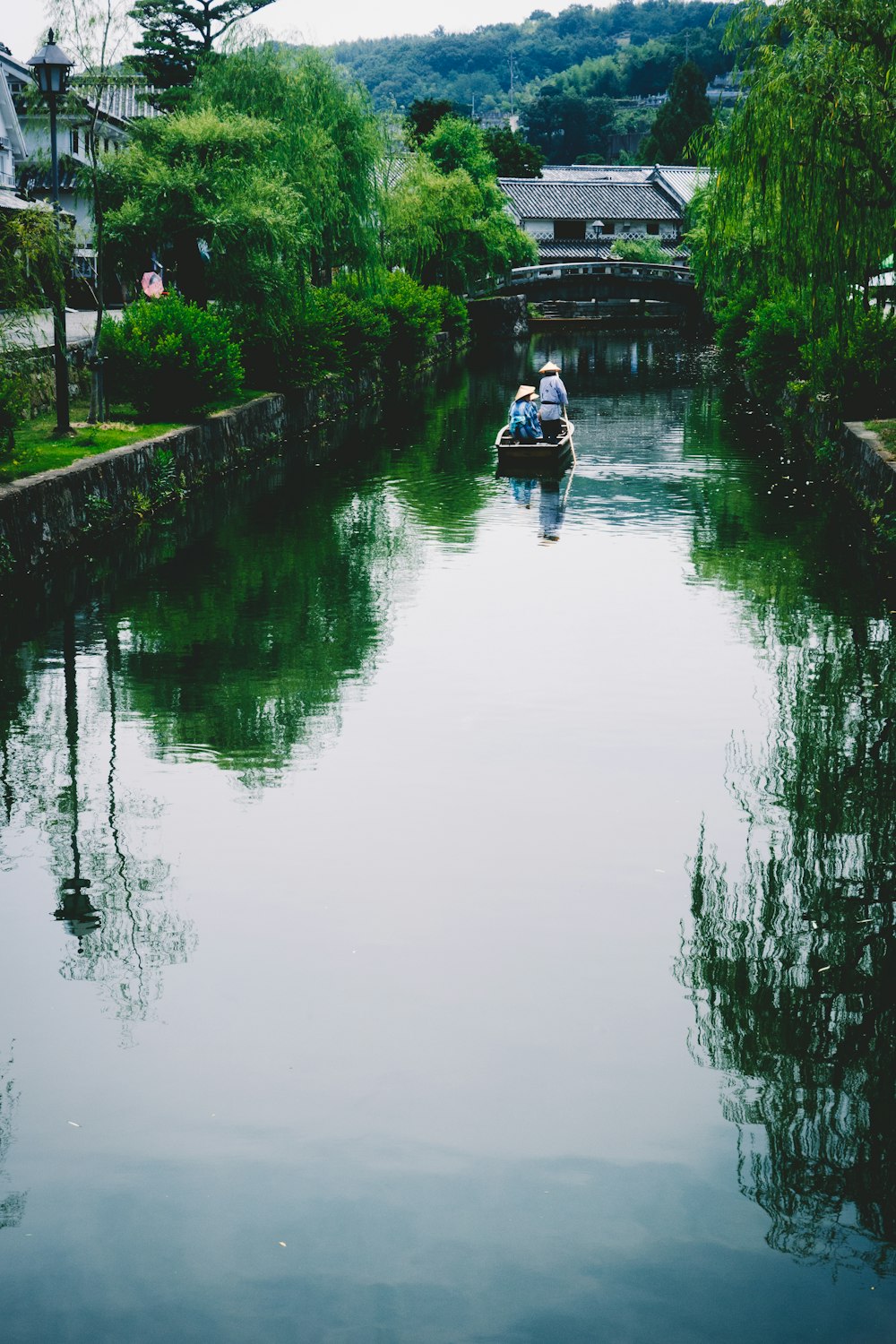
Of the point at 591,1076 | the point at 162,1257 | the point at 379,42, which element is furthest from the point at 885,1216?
the point at 379,42

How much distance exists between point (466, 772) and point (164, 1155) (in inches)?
170

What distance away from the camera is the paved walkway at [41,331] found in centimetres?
1620

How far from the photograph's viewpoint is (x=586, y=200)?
3169 inches

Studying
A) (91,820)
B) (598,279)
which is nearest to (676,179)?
(598,279)

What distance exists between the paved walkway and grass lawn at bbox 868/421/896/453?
397 inches

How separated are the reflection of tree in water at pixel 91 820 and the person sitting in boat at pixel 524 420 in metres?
11.0

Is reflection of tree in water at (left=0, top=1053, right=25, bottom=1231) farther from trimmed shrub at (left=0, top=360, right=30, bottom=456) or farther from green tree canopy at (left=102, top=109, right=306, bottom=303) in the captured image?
green tree canopy at (left=102, top=109, right=306, bottom=303)

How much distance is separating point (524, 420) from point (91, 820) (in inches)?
585

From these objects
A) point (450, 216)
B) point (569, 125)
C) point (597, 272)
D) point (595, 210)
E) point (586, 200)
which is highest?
point (569, 125)

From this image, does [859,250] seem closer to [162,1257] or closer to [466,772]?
[466,772]

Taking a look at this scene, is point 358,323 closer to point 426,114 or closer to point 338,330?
point 338,330

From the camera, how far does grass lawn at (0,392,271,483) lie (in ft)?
50.7

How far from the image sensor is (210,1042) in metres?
6.29

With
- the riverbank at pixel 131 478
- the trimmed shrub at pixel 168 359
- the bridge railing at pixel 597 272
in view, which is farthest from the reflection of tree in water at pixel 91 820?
the bridge railing at pixel 597 272
